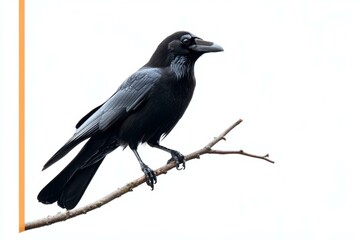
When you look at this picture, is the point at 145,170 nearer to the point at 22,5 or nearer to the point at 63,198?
the point at 63,198

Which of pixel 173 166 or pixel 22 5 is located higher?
pixel 22 5

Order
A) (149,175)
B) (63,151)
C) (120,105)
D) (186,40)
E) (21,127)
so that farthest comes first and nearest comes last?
(120,105)
(186,40)
(149,175)
(63,151)
(21,127)

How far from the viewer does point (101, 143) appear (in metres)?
3.24

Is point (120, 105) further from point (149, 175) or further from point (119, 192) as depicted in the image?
point (119, 192)

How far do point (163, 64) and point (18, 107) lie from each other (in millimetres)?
1179

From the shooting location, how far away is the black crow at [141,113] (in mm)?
3143

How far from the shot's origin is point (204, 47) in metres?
3.08

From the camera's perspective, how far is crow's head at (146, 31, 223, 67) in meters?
3.15

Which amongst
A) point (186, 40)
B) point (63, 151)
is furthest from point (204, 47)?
point (63, 151)

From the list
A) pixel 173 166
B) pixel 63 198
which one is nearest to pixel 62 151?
pixel 63 198

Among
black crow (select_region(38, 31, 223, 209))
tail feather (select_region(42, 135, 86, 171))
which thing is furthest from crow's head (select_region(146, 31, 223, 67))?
tail feather (select_region(42, 135, 86, 171))

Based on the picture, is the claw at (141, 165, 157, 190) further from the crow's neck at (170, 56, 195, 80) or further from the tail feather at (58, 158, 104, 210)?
the crow's neck at (170, 56, 195, 80)

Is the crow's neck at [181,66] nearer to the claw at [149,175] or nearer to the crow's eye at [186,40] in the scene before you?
the crow's eye at [186,40]

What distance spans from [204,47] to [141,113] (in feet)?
1.71
